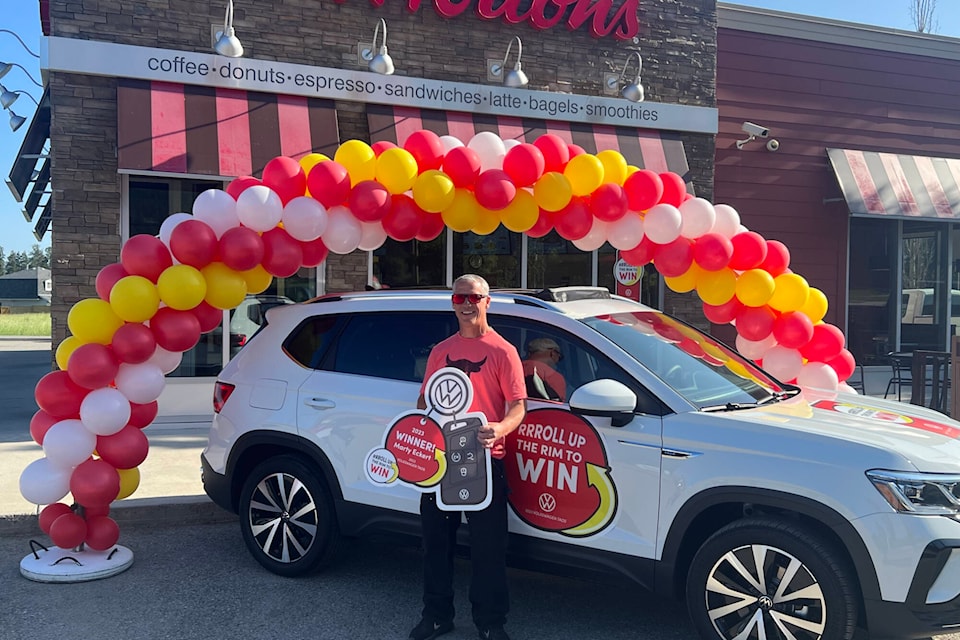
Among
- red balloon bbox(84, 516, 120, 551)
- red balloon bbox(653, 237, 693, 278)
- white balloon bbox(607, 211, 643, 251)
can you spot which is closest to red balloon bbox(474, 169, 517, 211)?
white balloon bbox(607, 211, 643, 251)

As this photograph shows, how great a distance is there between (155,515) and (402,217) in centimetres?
298

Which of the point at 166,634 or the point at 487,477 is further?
the point at 166,634

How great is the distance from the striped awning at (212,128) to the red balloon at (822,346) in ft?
20.4

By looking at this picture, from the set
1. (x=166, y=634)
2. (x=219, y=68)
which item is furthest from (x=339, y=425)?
(x=219, y=68)

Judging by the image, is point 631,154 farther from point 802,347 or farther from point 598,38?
point 802,347

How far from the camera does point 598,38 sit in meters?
11.6

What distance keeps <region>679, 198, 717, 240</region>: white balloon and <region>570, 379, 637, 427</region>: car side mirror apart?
2476 millimetres

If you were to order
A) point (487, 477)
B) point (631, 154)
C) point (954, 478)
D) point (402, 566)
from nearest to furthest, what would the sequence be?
1. point (954, 478)
2. point (487, 477)
3. point (402, 566)
4. point (631, 154)

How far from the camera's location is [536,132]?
36.2 feet

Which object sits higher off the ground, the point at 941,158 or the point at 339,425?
the point at 941,158

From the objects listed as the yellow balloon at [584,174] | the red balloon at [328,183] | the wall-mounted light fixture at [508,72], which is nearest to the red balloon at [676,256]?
the yellow balloon at [584,174]

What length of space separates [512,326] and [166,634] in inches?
96.1

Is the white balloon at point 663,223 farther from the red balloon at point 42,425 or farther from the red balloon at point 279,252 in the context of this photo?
the red balloon at point 42,425

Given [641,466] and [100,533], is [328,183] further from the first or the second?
[641,466]
